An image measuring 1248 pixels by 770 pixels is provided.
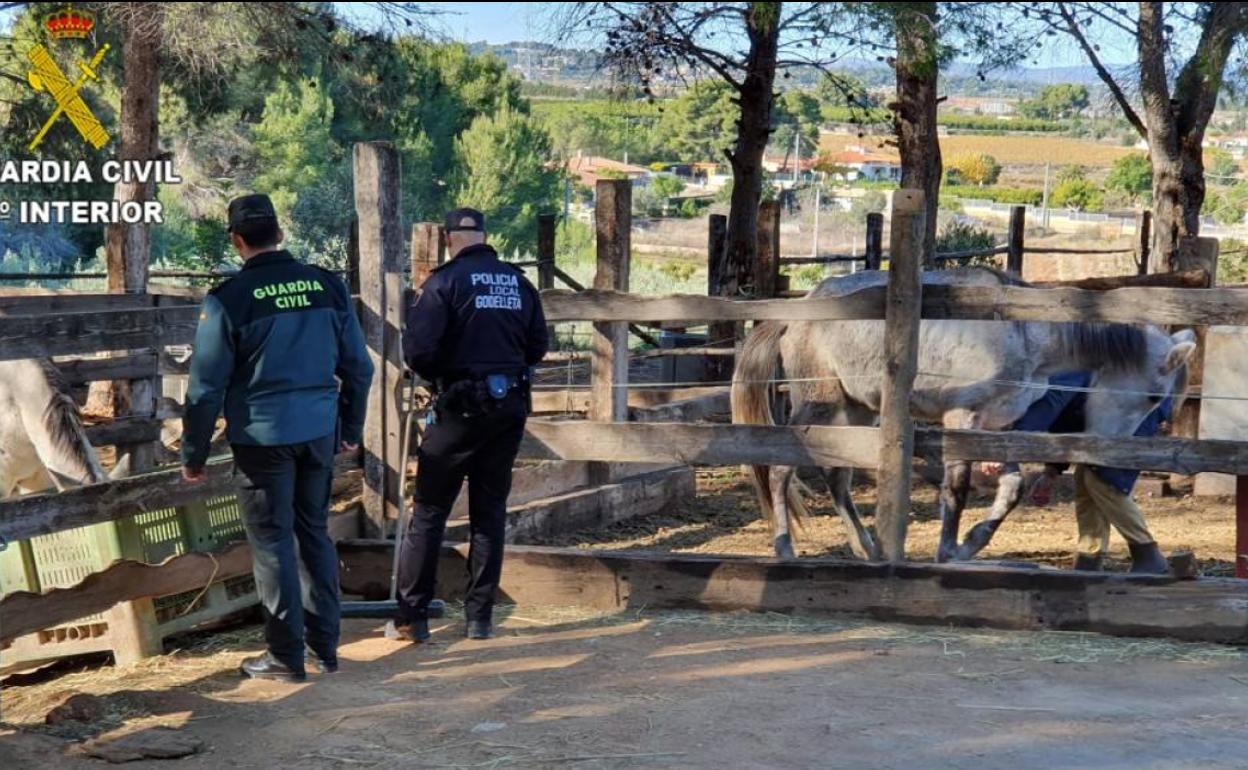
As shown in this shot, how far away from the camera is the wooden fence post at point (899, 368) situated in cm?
600

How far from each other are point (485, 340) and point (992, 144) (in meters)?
106

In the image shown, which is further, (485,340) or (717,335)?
(717,335)

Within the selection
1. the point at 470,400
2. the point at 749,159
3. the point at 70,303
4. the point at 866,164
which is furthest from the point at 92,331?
the point at 866,164

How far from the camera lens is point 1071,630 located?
19.3ft

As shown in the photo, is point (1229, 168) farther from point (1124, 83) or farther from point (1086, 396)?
point (1086, 396)

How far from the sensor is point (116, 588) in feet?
17.9

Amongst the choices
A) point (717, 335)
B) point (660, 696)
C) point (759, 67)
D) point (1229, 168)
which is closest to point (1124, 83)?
point (759, 67)

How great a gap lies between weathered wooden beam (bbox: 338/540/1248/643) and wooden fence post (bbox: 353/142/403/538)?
1.72ft

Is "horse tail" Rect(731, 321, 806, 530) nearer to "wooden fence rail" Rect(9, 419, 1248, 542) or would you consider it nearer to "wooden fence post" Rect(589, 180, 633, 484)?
"wooden fence post" Rect(589, 180, 633, 484)

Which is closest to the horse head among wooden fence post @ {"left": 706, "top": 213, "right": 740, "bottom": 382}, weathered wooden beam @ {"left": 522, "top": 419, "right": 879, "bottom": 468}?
weathered wooden beam @ {"left": 522, "top": 419, "right": 879, "bottom": 468}

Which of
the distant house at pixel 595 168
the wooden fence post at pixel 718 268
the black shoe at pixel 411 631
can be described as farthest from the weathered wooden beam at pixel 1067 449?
the distant house at pixel 595 168

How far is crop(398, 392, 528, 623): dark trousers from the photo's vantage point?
19.1 feet

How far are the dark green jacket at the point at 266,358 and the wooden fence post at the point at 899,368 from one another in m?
2.26

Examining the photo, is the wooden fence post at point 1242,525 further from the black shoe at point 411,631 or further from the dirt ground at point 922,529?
the black shoe at point 411,631
